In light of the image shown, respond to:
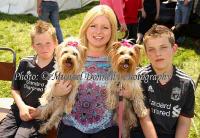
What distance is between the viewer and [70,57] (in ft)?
10.6

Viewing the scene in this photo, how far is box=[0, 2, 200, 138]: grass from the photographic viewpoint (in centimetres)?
626

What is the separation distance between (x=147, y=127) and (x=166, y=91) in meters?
0.36

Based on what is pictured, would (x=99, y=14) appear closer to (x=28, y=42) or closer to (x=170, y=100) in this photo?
(x=170, y=100)

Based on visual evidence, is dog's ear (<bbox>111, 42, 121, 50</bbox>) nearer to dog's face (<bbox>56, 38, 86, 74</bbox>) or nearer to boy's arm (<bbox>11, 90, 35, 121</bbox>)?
dog's face (<bbox>56, 38, 86, 74</bbox>)

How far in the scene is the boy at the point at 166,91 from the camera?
3.39 meters

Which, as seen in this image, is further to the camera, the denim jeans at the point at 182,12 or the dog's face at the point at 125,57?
the denim jeans at the point at 182,12

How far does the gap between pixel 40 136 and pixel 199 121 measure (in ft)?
7.23

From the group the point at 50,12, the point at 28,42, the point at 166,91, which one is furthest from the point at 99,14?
the point at 28,42

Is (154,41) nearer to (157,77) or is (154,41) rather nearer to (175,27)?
(157,77)

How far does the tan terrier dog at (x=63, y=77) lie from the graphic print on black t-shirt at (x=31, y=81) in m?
0.17

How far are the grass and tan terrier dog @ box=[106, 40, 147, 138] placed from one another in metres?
1.44

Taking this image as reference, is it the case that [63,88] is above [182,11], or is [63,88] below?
below

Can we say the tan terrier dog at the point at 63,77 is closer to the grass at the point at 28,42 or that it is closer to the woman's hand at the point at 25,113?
the woman's hand at the point at 25,113

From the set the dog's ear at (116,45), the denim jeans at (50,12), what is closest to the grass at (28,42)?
the denim jeans at (50,12)
